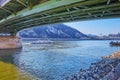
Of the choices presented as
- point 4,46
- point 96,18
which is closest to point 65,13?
point 96,18

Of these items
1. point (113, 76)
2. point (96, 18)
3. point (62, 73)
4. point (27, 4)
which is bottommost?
point (62, 73)

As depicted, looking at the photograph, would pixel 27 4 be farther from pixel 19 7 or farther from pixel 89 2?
pixel 89 2

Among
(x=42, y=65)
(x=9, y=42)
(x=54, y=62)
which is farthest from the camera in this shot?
(x=9, y=42)

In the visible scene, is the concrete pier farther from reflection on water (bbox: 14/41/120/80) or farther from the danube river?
the danube river

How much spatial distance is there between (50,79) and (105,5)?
7093mm

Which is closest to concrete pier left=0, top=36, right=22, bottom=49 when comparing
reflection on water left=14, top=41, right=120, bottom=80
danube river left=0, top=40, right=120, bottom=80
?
reflection on water left=14, top=41, right=120, bottom=80

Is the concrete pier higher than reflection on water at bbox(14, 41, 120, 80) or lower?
higher

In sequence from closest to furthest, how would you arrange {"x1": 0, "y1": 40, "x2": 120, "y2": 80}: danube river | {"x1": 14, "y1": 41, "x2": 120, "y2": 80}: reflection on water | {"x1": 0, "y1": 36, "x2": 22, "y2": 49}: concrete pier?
{"x1": 0, "y1": 40, "x2": 120, "y2": 80}: danube river → {"x1": 14, "y1": 41, "x2": 120, "y2": 80}: reflection on water → {"x1": 0, "y1": 36, "x2": 22, "y2": 49}: concrete pier

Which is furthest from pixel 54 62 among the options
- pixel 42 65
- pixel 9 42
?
pixel 9 42

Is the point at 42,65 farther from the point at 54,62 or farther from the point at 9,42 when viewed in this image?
the point at 9,42

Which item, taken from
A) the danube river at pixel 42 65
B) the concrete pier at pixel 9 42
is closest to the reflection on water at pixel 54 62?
the danube river at pixel 42 65

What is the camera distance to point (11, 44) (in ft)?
185

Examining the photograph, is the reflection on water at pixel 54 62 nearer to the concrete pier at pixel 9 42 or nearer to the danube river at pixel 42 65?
the danube river at pixel 42 65

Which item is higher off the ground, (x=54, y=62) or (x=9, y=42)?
(x=9, y=42)
